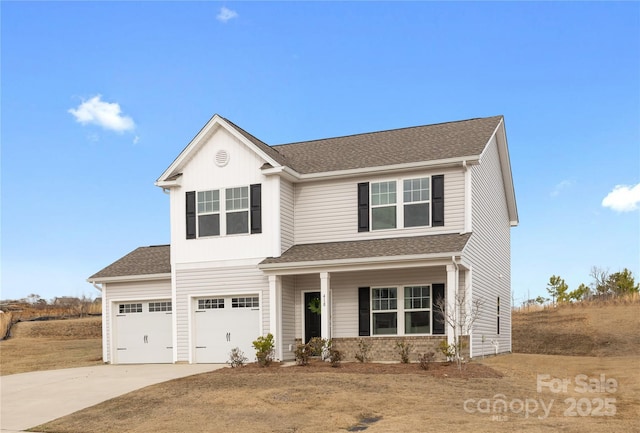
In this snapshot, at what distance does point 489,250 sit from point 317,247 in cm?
636

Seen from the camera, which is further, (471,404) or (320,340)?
(320,340)

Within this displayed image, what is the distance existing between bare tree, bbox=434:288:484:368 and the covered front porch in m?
0.14

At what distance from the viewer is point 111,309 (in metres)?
25.1

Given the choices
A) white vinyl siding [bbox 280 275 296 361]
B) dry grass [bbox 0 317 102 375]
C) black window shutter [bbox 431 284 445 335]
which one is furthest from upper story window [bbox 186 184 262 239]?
dry grass [bbox 0 317 102 375]

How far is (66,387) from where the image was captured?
Answer: 17969mm

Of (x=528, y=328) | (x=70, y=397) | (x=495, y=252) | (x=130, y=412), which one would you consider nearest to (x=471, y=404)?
(x=130, y=412)

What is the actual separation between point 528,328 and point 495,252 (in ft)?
41.9

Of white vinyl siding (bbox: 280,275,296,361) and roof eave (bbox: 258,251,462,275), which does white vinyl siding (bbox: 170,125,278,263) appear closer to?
roof eave (bbox: 258,251,462,275)

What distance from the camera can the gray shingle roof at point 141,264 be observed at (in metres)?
24.6

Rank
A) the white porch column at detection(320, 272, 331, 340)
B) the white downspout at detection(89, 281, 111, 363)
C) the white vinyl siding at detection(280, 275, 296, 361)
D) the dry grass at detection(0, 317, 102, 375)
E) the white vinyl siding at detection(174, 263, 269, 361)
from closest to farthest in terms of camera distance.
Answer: the white porch column at detection(320, 272, 331, 340)
the white vinyl siding at detection(280, 275, 296, 361)
the white vinyl siding at detection(174, 263, 269, 361)
the white downspout at detection(89, 281, 111, 363)
the dry grass at detection(0, 317, 102, 375)

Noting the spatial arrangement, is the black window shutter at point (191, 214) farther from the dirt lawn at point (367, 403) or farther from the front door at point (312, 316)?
the dirt lawn at point (367, 403)

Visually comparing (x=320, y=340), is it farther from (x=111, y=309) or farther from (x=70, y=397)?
(x=111, y=309)

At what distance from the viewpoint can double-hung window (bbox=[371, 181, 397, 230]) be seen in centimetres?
2153

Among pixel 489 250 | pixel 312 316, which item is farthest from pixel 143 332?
pixel 489 250
